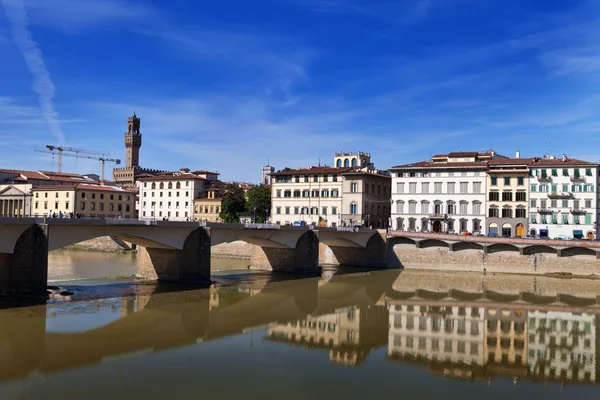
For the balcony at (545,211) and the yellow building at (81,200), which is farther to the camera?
the yellow building at (81,200)

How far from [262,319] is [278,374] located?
10.7 meters

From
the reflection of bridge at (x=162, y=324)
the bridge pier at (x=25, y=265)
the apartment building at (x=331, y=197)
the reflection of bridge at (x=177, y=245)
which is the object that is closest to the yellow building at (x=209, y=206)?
the apartment building at (x=331, y=197)

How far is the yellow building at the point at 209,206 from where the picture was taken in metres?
89.2

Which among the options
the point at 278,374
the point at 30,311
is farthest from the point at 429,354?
the point at 30,311

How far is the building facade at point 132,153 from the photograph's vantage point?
505ft

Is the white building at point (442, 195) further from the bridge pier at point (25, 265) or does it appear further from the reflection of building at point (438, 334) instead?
the bridge pier at point (25, 265)

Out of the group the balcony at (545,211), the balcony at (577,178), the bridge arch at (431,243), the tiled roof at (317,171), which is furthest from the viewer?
the tiled roof at (317,171)

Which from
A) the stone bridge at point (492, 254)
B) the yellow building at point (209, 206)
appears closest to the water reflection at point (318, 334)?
the stone bridge at point (492, 254)

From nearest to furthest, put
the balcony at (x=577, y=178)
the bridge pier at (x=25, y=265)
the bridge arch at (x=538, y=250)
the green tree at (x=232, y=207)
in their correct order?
the bridge pier at (x=25, y=265) → the bridge arch at (x=538, y=250) → the balcony at (x=577, y=178) → the green tree at (x=232, y=207)

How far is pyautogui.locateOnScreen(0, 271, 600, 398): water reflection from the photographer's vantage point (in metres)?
21.8

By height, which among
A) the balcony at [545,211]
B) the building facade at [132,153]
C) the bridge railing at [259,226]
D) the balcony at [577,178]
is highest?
the building facade at [132,153]

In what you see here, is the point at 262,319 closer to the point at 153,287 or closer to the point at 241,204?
the point at 153,287

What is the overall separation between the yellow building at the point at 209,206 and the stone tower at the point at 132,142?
73.7 m

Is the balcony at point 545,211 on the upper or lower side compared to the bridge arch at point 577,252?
upper
